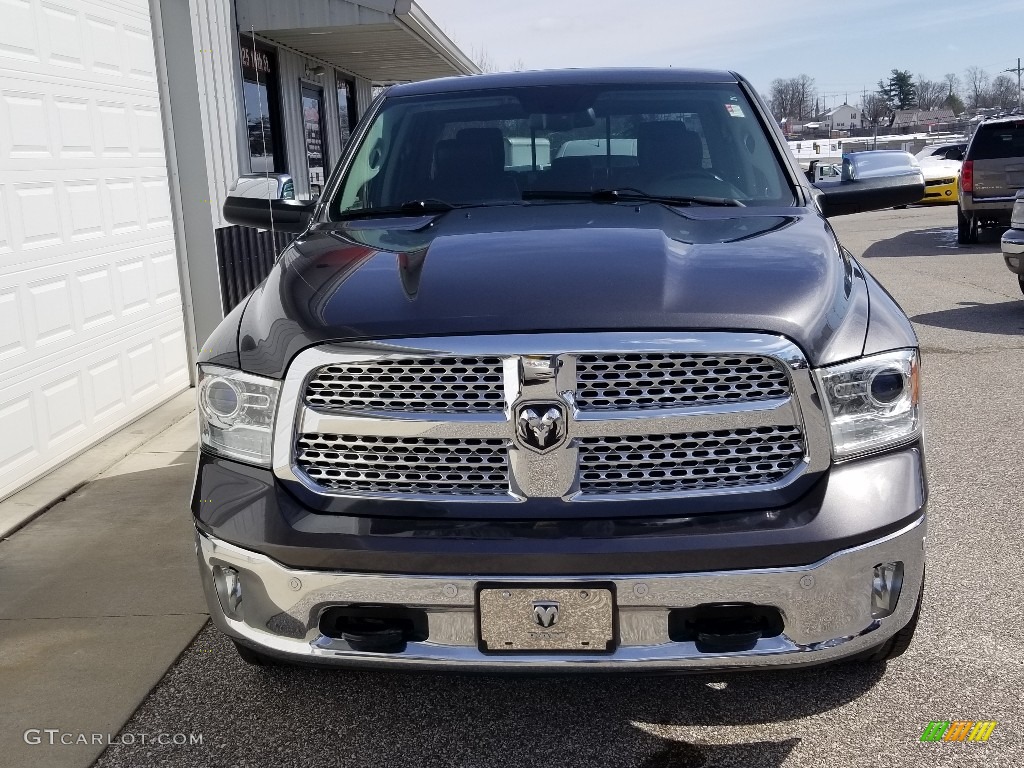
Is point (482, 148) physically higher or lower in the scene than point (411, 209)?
higher

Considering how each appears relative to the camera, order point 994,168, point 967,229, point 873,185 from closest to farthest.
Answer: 1. point 873,185
2. point 994,168
3. point 967,229

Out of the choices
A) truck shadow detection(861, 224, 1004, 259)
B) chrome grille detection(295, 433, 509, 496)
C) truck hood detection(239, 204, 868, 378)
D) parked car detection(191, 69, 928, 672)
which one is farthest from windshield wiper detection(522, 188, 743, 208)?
truck shadow detection(861, 224, 1004, 259)

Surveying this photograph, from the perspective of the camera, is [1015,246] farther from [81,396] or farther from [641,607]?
[641,607]

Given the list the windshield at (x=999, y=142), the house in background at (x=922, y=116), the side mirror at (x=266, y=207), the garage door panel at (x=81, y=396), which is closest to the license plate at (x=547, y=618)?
the side mirror at (x=266, y=207)

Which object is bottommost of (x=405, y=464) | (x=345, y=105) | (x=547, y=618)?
(x=547, y=618)

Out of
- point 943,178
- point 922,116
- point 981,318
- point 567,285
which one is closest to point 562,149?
point 567,285

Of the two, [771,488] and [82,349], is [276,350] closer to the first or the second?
[771,488]

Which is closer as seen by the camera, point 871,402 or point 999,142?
point 871,402

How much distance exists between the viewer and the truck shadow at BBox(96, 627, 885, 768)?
283cm

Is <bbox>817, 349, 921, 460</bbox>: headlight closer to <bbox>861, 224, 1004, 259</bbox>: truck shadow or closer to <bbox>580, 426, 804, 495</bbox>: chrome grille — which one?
<bbox>580, 426, 804, 495</bbox>: chrome grille

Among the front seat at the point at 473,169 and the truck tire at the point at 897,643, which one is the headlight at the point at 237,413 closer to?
the front seat at the point at 473,169

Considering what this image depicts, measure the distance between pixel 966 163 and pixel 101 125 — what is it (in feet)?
41.2

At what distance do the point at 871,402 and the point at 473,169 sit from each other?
184 centimetres

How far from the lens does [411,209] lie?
12.1 feet
